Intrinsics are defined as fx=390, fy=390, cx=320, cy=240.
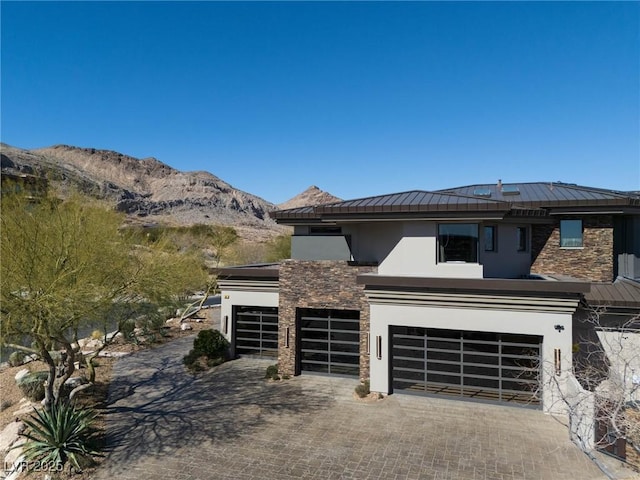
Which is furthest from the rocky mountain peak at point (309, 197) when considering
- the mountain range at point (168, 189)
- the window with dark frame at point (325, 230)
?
the window with dark frame at point (325, 230)

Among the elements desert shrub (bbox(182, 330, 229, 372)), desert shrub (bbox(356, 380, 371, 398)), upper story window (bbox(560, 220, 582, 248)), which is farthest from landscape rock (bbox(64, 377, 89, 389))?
upper story window (bbox(560, 220, 582, 248))

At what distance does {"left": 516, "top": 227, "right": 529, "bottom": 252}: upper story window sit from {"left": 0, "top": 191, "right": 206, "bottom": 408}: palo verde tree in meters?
13.6

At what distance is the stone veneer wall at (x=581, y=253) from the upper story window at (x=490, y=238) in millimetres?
3266

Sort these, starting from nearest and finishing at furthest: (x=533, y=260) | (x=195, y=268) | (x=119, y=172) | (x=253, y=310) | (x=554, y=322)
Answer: (x=554, y=322) → (x=533, y=260) → (x=253, y=310) → (x=195, y=268) → (x=119, y=172)

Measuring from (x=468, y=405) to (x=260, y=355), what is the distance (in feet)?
29.3

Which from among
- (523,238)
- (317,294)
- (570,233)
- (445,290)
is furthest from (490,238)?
(317,294)

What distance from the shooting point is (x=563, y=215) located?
1579cm

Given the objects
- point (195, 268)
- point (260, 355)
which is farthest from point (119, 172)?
point (260, 355)

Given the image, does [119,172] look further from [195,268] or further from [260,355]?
[260,355]

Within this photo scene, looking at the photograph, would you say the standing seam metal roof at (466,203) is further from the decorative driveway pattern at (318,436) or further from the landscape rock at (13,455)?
the landscape rock at (13,455)

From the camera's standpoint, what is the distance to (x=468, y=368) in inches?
575

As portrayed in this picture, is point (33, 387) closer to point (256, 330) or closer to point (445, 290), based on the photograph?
point (256, 330)

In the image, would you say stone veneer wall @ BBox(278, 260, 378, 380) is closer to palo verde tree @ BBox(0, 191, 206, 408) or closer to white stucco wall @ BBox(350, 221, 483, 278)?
white stucco wall @ BBox(350, 221, 483, 278)

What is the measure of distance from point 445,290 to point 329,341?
16.3ft
